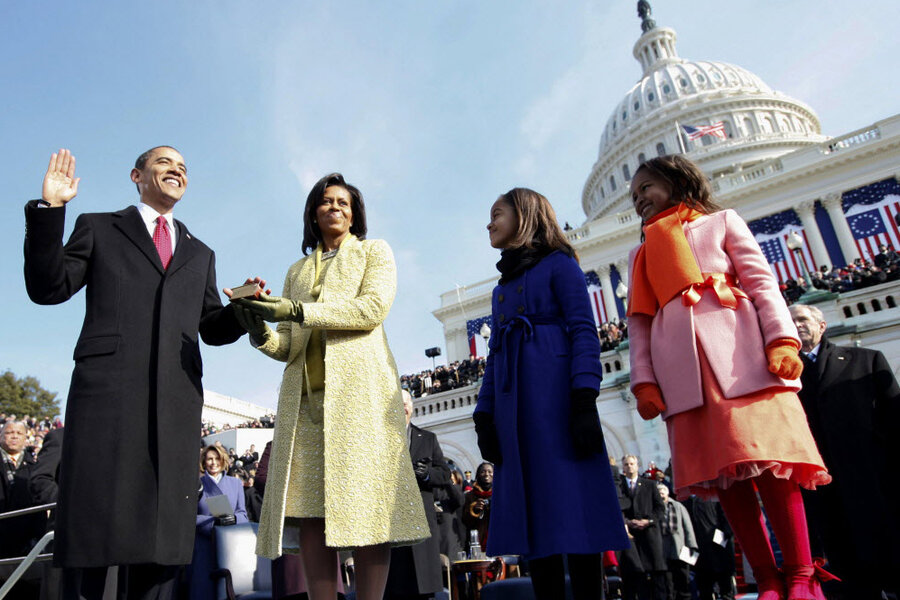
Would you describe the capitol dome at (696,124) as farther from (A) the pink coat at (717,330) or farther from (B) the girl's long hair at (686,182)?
(A) the pink coat at (717,330)

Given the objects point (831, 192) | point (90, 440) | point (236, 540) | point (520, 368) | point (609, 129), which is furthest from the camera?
point (609, 129)

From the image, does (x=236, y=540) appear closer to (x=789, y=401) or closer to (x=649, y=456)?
(x=789, y=401)

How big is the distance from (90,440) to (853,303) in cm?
1707

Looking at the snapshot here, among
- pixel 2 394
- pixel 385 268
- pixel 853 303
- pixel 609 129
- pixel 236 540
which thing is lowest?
pixel 236 540

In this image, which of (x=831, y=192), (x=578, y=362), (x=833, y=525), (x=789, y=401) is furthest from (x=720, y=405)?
(x=831, y=192)

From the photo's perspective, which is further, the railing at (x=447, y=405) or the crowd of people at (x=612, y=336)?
the railing at (x=447, y=405)

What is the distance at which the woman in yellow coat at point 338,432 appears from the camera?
2.42 meters

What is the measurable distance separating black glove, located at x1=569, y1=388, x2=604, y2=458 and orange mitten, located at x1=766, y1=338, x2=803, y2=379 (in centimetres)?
75

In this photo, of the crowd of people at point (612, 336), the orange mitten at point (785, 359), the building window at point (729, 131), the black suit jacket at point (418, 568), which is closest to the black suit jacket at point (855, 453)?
the orange mitten at point (785, 359)

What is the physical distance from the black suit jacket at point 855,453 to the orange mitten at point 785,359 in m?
1.75

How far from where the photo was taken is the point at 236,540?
4.92 meters

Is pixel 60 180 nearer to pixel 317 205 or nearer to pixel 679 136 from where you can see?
pixel 317 205

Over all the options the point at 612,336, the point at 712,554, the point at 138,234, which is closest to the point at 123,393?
the point at 138,234

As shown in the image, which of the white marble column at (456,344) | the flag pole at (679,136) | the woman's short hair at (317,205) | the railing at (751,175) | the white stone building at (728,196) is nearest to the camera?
the woman's short hair at (317,205)
